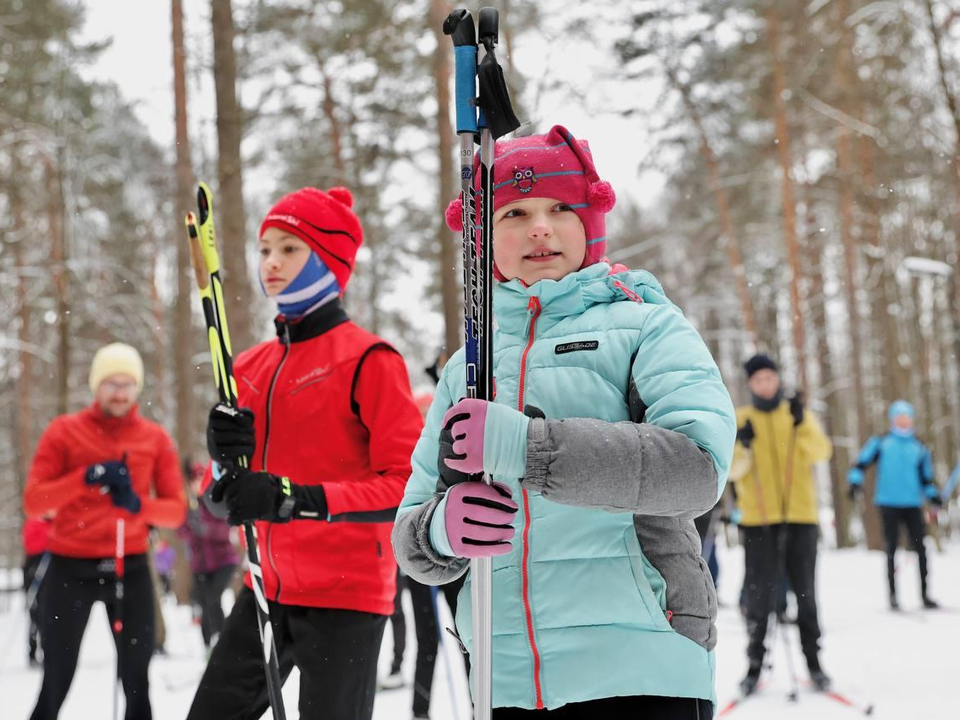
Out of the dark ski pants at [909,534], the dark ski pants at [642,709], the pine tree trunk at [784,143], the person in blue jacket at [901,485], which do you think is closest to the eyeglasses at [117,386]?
the dark ski pants at [642,709]

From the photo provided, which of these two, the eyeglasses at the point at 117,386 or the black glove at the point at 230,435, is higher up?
the eyeglasses at the point at 117,386

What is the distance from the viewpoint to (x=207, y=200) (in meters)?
2.91

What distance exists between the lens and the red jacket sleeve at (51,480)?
4816 millimetres

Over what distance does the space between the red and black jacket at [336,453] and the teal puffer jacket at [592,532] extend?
33.9 inches

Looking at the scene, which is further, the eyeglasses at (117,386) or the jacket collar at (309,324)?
the eyeglasses at (117,386)

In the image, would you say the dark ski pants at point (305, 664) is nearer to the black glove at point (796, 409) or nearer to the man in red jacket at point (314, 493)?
the man in red jacket at point (314, 493)

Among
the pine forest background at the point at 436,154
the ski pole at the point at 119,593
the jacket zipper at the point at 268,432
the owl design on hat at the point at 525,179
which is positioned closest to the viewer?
the owl design on hat at the point at 525,179

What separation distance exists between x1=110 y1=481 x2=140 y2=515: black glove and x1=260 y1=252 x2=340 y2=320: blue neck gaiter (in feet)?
7.60

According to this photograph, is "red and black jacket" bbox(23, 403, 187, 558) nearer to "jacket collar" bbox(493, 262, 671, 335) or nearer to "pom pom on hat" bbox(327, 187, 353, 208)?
"pom pom on hat" bbox(327, 187, 353, 208)

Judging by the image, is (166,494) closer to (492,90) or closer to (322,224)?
(322,224)

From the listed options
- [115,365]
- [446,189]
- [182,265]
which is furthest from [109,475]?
[182,265]

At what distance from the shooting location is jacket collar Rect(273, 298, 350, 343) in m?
3.10

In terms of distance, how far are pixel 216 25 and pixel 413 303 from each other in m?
12.1

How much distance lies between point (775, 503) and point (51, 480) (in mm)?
4906
